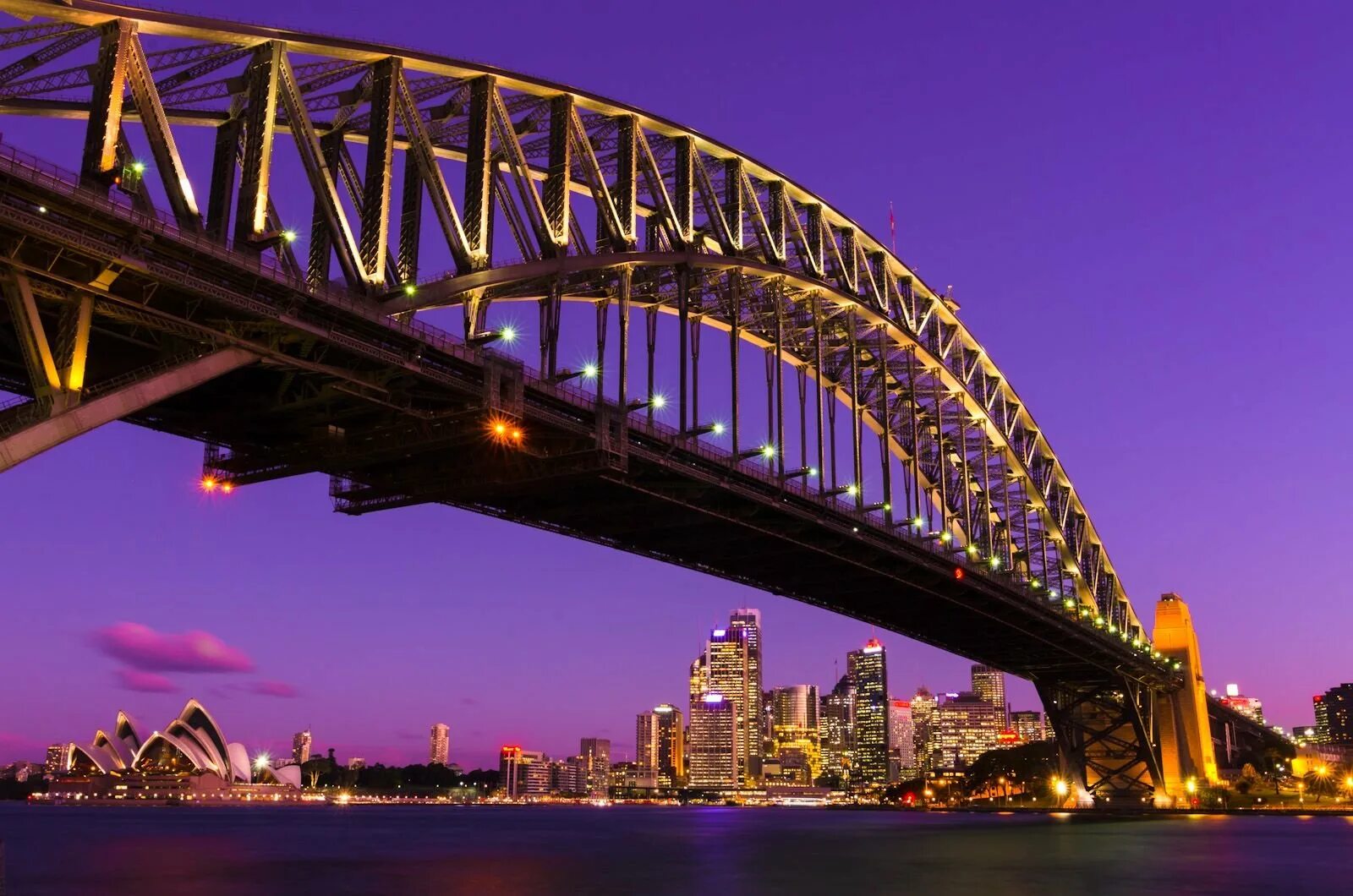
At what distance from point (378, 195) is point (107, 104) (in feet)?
27.5

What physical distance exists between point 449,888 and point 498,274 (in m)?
19.4

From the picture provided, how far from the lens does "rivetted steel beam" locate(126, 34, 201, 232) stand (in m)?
28.8

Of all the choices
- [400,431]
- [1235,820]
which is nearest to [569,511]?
[400,431]

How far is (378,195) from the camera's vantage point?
35156mm

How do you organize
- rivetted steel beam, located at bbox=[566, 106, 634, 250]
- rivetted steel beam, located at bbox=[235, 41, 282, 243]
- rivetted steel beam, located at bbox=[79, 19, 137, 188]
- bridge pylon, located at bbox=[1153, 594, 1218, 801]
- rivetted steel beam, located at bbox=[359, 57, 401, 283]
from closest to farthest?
1. rivetted steel beam, located at bbox=[79, 19, 137, 188]
2. rivetted steel beam, located at bbox=[235, 41, 282, 243]
3. rivetted steel beam, located at bbox=[359, 57, 401, 283]
4. rivetted steel beam, located at bbox=[566, 106, 634, 250]
5. bridge pylon, located at bbox=[1153, 594, 1218, 801]

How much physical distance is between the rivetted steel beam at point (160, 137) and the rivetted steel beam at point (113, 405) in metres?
3.31

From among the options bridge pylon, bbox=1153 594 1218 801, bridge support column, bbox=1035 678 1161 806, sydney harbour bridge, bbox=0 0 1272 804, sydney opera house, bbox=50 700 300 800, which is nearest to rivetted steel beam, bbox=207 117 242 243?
sydney harbour bridge, bbox=0 0 1272 804

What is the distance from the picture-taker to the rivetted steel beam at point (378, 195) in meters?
34.9

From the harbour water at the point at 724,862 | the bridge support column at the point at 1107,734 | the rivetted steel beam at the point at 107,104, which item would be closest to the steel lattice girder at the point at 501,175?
the rivetted steel beam at the point at 107,104

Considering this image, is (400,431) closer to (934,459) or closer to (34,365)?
(34,365)

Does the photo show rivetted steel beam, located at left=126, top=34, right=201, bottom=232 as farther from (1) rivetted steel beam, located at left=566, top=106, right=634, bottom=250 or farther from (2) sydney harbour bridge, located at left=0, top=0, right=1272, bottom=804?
(1) rivetted steel beam, located at left=566, top=106, right=634, bottom=250

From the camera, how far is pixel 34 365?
2558 centimetres

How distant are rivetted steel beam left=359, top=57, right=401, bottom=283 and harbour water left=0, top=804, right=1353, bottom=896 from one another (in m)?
19.3

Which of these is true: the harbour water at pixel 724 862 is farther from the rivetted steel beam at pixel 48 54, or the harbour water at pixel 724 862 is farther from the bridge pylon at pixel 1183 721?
the rivetted steel beam at pixel 48 54
